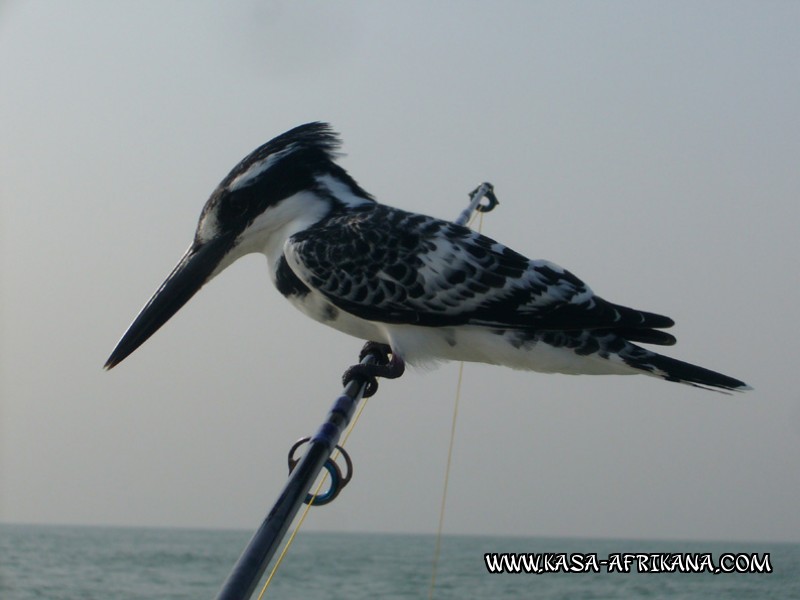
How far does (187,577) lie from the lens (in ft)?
95.0

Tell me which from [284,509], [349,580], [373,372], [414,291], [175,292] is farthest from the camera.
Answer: [349,580]

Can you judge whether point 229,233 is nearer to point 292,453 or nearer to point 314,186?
point 314,186

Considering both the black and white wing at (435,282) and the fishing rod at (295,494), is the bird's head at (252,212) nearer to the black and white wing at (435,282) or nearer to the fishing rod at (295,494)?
the black and white wing at (435,282)

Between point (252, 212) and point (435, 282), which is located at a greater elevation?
point (252, 212)

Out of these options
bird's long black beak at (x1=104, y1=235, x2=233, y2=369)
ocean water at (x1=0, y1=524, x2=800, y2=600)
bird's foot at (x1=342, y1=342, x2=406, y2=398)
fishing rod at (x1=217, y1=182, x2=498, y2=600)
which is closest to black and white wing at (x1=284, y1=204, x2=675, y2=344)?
bird's foot at (x1=342, y1=342, x2=406, y2=398)

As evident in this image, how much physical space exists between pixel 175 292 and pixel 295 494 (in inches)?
83.3

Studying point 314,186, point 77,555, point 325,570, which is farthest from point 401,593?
point 314,186

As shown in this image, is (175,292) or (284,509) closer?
(284,509)

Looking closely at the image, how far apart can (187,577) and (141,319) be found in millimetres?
26293

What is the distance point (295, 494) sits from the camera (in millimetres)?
1994

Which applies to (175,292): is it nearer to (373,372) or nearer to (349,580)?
(373,372)

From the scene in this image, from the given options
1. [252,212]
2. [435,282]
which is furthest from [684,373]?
[252,212]

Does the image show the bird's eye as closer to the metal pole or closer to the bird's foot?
the bird's foot

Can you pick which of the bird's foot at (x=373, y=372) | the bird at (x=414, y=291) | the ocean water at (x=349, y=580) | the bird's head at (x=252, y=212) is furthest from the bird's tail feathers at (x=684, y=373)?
the ocean water at (x=349, y=580)
